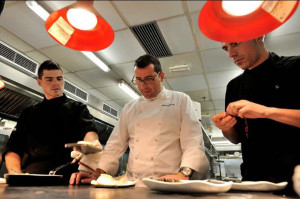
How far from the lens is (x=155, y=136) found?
1.43 meters

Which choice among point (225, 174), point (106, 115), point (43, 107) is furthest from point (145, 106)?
point (225, 174)

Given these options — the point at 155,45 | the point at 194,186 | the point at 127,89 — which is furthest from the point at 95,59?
the point at 194,186

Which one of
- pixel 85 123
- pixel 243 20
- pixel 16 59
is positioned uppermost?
pixel 16 59

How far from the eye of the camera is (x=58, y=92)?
1.55 m

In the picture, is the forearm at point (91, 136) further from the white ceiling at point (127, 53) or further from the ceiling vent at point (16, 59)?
the ceiling vent at point (16, 59)

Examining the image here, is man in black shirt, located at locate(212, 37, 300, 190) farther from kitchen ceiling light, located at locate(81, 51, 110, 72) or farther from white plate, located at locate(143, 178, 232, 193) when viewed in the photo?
kitchen ceiling light, located at locate(81, 51, 110, 72)

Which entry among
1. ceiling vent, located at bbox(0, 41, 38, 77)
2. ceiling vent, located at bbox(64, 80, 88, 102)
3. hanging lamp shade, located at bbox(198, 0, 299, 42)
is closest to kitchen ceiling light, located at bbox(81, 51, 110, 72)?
ceiling vent, located at bbox(64, 80, 88, 102)

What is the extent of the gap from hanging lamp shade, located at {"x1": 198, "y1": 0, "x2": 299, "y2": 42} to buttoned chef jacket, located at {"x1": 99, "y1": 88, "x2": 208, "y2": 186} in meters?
0.86

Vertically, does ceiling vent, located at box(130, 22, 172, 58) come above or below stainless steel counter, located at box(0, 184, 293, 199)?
above

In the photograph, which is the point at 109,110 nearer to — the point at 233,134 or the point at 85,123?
the point at 85,123

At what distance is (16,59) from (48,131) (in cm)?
187

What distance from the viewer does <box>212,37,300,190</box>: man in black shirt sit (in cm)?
85

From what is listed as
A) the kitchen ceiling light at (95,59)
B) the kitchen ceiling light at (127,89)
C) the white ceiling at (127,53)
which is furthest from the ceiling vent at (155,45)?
the kitchen ceiling light at (127,89)

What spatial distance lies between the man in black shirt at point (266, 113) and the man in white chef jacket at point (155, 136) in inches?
11.4
